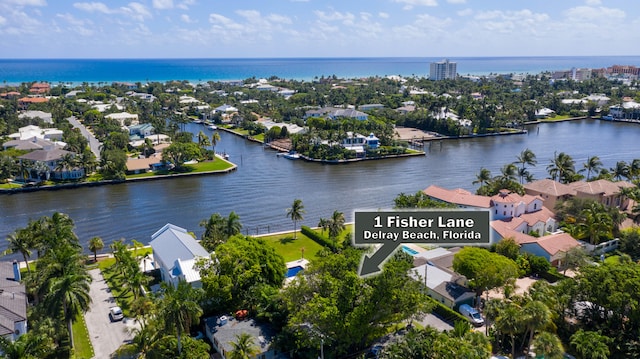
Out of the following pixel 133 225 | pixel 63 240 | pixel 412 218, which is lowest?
pixel 133 225

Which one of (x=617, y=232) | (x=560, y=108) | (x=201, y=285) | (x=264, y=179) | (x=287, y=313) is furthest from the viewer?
(x=560, y=108)

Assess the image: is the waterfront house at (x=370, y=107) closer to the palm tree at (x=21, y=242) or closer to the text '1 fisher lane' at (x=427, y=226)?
the palm tree at (x=21, y=242)

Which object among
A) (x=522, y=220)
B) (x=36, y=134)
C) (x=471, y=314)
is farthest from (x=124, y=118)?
(x=471, y=314)

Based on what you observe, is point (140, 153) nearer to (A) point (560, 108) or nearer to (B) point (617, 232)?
(B) point (617, 232)

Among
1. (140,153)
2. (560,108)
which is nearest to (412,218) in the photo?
(140,153)

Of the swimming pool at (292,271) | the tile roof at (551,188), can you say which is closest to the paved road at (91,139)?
the swimming pool at (292,271)

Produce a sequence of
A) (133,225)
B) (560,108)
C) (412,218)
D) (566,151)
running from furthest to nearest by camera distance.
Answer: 1. (560,108)
2. (566,151)
3. (133,225)
4. (412,218)

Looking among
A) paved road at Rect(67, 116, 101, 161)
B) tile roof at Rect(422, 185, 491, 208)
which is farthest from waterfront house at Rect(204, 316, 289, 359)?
paved road at Rect(67, 116, 101, 161)
